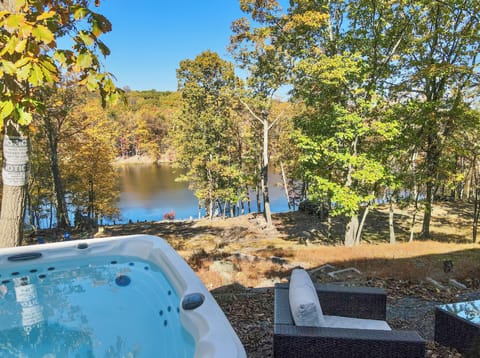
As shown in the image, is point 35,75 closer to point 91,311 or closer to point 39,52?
point 39,52

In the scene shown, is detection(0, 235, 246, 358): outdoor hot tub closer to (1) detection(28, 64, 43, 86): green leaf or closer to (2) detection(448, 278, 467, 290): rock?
(1) detection(28, 64, 43, 86): green leaf

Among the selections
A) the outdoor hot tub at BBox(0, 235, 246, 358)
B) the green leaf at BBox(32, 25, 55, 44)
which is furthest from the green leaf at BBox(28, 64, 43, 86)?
the outdoor hot tub at BBox(0, 235, 246, 358)

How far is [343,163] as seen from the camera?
30.5ft

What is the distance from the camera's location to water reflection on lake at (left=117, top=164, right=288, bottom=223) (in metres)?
25.8

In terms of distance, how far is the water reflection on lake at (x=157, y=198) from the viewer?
25802 mm

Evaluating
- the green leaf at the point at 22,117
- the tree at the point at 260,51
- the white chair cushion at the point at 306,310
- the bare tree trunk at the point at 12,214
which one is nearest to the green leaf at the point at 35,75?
the green leaf at the point at 22,117

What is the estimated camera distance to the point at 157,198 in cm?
2958

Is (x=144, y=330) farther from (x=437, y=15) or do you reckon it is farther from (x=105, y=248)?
(x=437, y=15)

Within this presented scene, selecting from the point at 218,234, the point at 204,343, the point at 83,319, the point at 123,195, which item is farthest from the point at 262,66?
the point at 123,195

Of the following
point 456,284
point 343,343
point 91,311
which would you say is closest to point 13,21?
point 343,343

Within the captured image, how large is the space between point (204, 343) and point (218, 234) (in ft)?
39.6

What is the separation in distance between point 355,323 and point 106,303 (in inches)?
115

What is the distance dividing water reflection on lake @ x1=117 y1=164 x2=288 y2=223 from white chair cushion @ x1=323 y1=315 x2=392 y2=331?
2052cm

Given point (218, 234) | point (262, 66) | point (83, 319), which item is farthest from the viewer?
point (218, 234)
